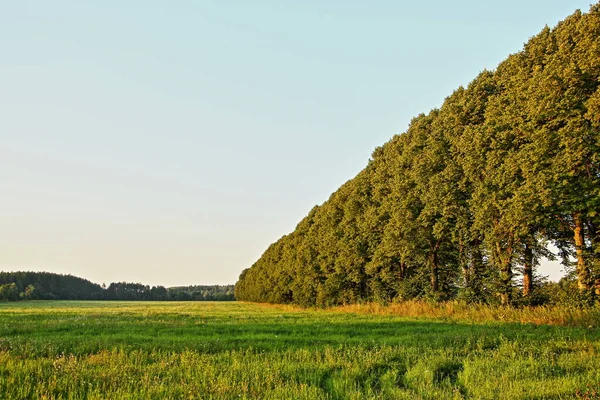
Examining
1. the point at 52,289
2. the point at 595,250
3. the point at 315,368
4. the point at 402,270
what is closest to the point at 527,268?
the point at 595,250

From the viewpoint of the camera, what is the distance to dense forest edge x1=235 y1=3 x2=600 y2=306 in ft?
65.6

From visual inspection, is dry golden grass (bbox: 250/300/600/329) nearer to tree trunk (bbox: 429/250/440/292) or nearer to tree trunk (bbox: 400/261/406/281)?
tree trunk (bbox: 429/250/440/292)

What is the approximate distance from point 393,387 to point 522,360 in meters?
3.94

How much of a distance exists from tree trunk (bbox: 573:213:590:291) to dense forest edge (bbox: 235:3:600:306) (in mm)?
48

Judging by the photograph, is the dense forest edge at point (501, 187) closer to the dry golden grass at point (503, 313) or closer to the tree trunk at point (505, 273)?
the tree trunk at point (505, 273)

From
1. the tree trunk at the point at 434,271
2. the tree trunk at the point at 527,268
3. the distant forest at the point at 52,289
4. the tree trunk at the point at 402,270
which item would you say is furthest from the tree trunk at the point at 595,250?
the distant forest at the point at 52,289

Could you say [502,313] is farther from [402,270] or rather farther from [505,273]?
[402,270]

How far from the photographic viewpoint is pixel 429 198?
29609mm

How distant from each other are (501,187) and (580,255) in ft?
16.7

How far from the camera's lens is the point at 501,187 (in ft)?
77.0

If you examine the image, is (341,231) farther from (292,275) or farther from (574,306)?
(574,306)

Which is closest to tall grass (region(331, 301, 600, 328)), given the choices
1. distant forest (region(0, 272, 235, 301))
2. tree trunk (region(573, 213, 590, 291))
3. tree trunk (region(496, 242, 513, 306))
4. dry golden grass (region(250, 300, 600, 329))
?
dry golden grass (region(250, 300, 600, 329))

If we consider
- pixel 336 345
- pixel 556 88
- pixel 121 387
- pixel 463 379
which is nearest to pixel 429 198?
pixel 556 88

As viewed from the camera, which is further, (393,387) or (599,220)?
(599,220)
